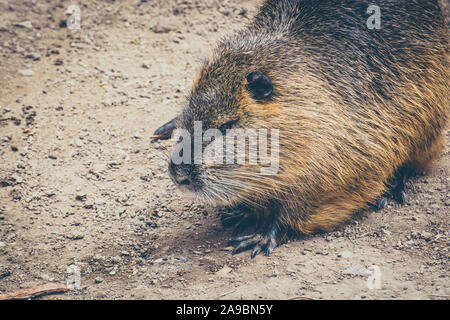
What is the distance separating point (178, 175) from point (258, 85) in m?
0.86

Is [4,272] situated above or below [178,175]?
below

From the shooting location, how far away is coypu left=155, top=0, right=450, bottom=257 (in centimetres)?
346

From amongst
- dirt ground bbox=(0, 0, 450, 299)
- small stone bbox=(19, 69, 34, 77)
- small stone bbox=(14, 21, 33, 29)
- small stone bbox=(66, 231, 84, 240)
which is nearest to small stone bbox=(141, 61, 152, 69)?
dirt ground bbox=(0, 0, 450, 299)

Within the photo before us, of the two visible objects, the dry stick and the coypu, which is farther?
the coypu

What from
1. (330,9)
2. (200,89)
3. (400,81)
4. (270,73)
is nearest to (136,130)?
(200,89)

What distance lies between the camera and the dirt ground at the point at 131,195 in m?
3.27

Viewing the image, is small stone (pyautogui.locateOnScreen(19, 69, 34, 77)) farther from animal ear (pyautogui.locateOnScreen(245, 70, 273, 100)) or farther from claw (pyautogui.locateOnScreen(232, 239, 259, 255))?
claw (pyautogui.locateOnScreen(232, 239, 259, 255))

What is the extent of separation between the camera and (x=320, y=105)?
3.56 metres

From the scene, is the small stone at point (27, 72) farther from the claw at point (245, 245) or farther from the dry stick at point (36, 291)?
the claw at point (245, 245)

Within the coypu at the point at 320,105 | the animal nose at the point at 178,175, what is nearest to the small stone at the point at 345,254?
the coypu at the point at 320,105

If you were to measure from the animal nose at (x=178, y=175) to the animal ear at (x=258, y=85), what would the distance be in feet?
2.44

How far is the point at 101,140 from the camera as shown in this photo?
189 inches

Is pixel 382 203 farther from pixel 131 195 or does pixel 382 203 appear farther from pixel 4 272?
pixel 4 272

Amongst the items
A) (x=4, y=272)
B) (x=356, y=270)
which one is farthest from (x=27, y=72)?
(x=356, y=270)
